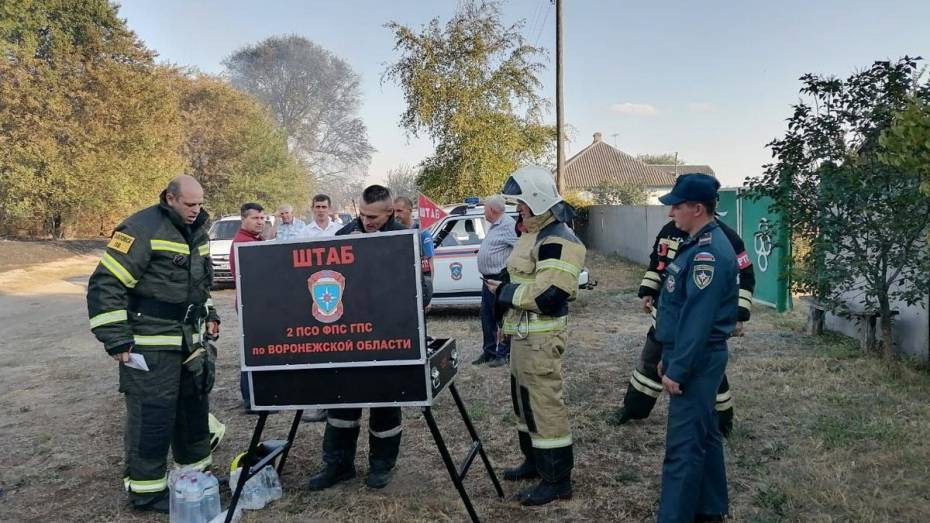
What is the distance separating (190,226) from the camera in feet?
13.2

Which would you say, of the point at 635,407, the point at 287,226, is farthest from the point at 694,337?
the point at 287,226

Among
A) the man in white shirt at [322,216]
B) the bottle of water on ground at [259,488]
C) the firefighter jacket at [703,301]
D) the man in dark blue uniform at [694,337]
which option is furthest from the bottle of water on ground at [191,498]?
the man in white shirt at [322,216]

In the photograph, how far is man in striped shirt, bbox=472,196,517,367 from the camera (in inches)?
270

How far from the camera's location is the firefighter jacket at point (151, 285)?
363cm

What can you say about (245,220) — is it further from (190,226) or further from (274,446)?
(274,446)

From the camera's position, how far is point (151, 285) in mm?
3809

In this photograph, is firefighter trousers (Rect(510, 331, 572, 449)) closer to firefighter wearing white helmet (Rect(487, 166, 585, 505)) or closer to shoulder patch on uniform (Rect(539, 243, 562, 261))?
firefighter wearing white helmet (Rect(487, 166, 585, 505))

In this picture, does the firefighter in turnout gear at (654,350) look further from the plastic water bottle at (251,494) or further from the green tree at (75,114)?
the green tree at (75,114)

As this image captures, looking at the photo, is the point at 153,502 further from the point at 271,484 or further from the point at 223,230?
the point at 223,230

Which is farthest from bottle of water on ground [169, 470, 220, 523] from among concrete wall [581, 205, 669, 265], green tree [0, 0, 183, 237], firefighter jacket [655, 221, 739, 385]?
green tree [0, 0, 183, 237]

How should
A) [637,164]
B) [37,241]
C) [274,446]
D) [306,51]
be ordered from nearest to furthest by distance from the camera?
[274,446], [37,241], [637,164], [306,51]

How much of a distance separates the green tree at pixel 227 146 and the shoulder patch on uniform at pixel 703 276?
116ft

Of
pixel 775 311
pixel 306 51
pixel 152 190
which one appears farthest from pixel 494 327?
pixel 306 51

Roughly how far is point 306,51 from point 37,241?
181 feet
